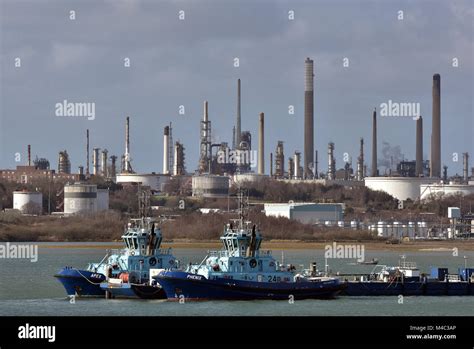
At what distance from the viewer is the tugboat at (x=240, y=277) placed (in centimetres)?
8250

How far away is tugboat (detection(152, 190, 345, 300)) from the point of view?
82.5 metres

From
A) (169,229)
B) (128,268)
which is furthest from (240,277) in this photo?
(169,229)

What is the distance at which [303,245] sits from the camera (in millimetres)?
178000

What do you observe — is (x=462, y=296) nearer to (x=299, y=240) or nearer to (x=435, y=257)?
(x=435, y=257)

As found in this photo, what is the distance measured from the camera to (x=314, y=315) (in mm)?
77500

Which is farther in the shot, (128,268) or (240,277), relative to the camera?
(128,268)
